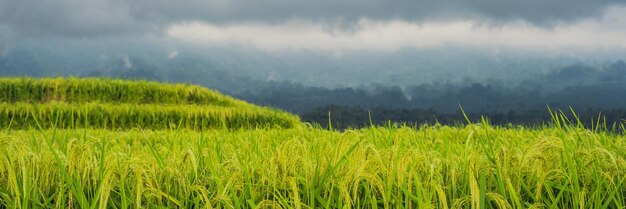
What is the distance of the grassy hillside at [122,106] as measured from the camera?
52.5 ft

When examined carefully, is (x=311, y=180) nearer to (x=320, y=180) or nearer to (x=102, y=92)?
(x=320, y=180)

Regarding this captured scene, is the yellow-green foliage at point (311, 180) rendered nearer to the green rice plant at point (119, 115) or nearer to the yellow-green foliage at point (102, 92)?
the green rice plant at point (119, 115)

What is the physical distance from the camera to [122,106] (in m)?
16.7

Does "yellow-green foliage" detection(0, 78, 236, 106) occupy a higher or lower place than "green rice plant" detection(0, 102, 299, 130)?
higher

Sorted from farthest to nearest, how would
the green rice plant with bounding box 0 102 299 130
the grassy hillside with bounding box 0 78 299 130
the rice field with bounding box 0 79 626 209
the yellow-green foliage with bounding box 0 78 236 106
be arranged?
1. the yellow-green foliage with bounding box 0 78 236 106
2. the grassy hillside with bounding box 0 78 299 130
3. the green rice plant with bounding box 0 102 299 130
4. the rice field with bounding box 0 79 626 209

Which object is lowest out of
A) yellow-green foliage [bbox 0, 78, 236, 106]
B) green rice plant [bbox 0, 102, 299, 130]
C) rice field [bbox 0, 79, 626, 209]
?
rice field [bbox 0, 79, 626, 209]

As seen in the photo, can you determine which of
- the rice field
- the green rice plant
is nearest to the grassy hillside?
the green rice plant

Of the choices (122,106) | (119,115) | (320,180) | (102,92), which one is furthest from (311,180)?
(102,92)

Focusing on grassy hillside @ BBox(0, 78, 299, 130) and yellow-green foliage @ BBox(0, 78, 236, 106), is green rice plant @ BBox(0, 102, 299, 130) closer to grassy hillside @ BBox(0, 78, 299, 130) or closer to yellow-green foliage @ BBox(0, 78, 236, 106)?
grassy hillside @ BBox(0, 78, 299, 130)

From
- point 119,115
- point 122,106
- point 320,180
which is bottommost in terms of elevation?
point 320,180

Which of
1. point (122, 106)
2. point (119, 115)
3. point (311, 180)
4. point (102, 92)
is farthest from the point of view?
point (102, 92)

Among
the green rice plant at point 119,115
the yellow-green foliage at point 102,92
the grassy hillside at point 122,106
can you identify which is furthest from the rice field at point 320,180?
the yellow-green foliage at point 102,92

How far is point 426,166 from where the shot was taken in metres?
3.04

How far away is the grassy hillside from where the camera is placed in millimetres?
16016
